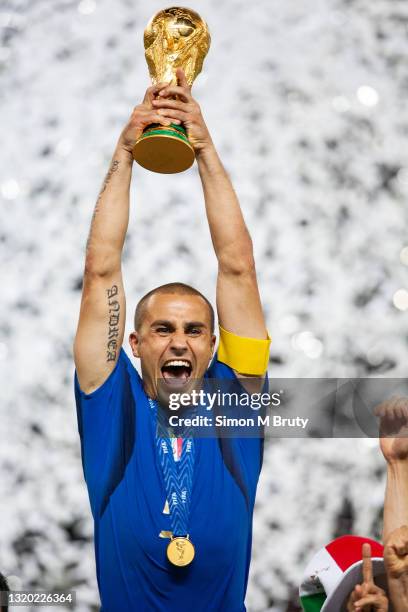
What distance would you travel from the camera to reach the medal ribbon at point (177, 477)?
4.17ft

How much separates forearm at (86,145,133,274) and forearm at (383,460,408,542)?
1.69 ft

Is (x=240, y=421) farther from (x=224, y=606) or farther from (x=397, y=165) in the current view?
(x=397, y=165)

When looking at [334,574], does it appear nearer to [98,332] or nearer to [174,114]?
[98,332]

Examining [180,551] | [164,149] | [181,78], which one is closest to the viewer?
[180,551]

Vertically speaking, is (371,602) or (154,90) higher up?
(154,90)

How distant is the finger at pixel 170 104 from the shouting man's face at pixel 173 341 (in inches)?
11.3

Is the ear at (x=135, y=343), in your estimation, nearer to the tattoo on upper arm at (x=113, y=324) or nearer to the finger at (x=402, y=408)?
the tattoo on upper arm at (x=113, y=324)

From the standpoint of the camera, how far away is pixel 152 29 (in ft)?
5.03

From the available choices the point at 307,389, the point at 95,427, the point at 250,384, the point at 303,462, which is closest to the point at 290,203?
the point at 307,389

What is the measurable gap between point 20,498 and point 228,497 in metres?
0.93

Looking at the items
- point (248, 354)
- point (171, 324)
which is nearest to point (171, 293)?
point (171, 324)

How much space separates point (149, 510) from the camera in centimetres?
127

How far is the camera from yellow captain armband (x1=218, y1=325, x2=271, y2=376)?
1374mm

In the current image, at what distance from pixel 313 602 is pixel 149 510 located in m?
0.35
